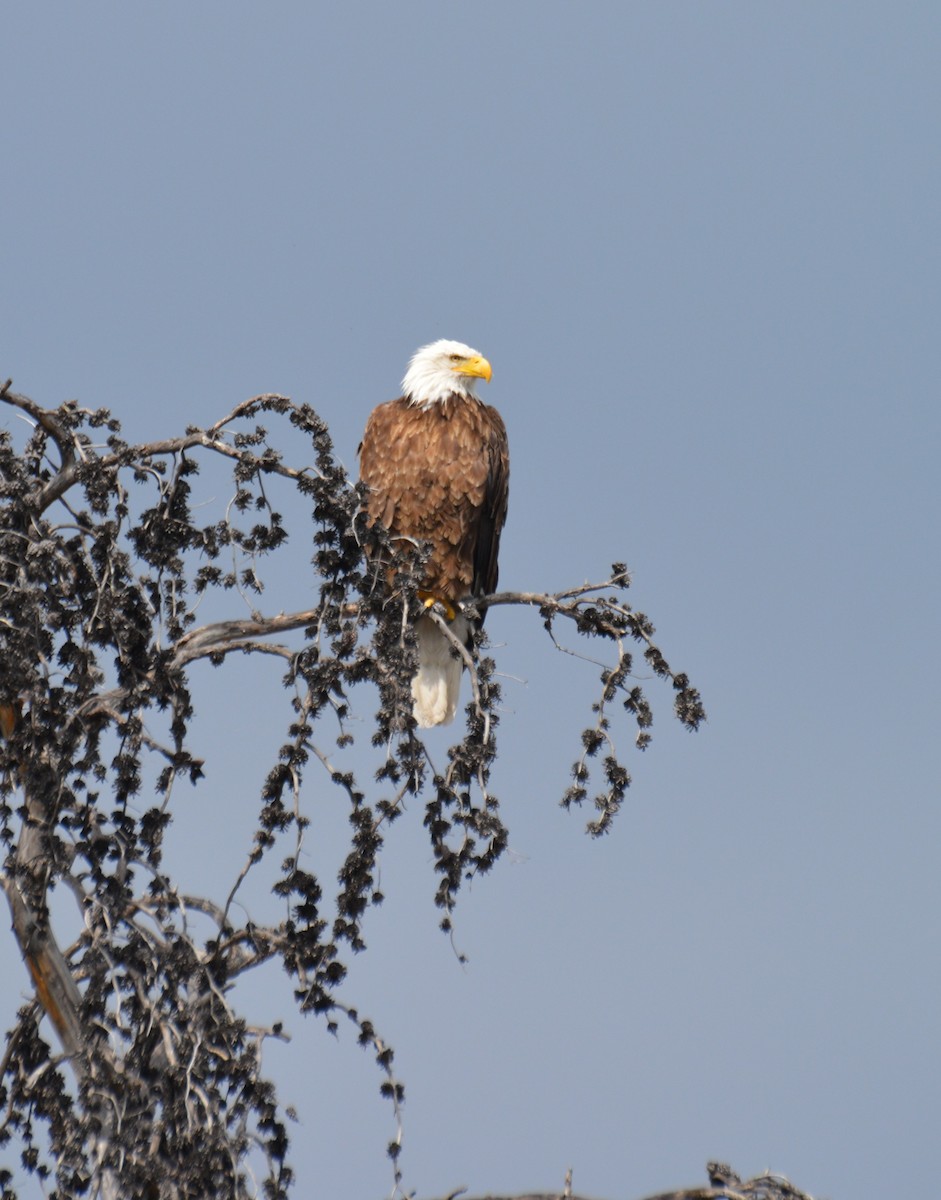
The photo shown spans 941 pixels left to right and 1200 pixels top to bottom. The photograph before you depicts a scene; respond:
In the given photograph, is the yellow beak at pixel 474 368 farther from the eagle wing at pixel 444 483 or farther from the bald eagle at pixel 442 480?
the eagle wing at pixel 444 483

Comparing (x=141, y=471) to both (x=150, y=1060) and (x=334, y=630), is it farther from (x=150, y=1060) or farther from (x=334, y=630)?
(x=150, y=1060)

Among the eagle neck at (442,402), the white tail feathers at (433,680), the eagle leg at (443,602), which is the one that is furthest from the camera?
the white tail feathers at (433,680)

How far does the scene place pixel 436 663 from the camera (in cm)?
807

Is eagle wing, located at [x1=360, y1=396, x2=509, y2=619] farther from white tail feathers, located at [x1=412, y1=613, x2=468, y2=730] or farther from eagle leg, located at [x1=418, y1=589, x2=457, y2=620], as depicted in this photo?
white tail feathers, located at [x1=412, y1=613, x2=468, y2=730]

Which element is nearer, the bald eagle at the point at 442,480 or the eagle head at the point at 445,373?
the bald eagle at the point at 442,480

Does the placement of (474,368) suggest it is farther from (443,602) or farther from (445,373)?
(443,602)

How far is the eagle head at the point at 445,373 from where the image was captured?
784 cm

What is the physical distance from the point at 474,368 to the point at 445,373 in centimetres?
16

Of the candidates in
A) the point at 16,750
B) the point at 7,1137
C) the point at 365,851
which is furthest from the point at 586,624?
the point at 7,1137

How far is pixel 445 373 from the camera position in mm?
7914

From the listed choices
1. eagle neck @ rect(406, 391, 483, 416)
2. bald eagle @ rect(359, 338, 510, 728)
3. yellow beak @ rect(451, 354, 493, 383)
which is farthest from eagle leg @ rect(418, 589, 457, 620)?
yellow beak @ rect(451, 354, 493, 383)

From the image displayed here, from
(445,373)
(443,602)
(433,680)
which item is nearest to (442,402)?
(445,373)

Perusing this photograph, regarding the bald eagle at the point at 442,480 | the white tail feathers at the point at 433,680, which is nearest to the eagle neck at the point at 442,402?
the bald eagle at the point at 442,480

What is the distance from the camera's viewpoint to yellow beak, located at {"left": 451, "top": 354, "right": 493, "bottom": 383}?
26.0 feet
